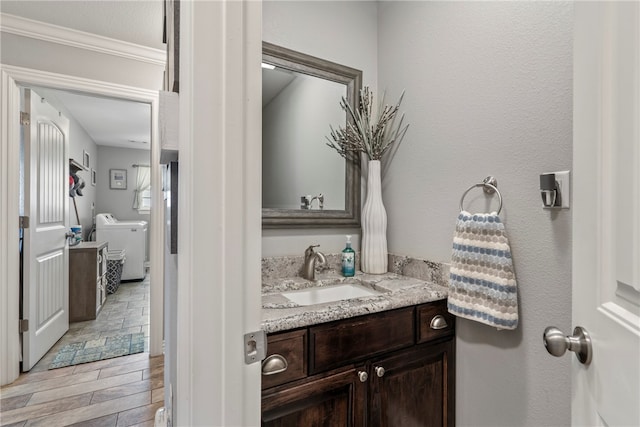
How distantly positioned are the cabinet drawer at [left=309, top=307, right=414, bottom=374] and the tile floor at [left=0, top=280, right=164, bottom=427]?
1400 mm

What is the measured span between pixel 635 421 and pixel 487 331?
0.89 meters

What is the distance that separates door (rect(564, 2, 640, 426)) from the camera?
435 millimetres

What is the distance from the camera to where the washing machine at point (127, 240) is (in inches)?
192

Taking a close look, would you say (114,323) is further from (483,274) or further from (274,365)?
(483,274)

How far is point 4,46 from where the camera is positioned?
80.6 inches

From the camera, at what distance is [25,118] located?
2176 millimetres

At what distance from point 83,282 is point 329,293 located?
3100mm

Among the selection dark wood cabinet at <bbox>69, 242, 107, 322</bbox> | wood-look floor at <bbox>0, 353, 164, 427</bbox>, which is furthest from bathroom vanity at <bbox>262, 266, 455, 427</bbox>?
dark wood cabinet at <bbox>69, 242, 107, 322</bbox>

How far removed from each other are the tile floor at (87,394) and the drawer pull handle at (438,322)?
1.65 m

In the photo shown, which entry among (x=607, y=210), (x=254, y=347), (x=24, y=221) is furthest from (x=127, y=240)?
(x=607, y=210)

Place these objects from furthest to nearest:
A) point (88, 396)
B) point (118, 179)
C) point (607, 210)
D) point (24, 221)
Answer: point (118, 179) → point (24, 221) → point (88, 396) → point (607, 210)

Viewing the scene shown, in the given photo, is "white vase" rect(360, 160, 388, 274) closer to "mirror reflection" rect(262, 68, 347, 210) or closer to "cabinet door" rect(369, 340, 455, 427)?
"mirror reflection" rect(262, 68, 347, 210)

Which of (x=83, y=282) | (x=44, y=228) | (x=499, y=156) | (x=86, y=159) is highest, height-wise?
(x=86, y=159)

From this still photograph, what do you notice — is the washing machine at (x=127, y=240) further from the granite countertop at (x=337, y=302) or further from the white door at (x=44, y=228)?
the granite countertop at (x=337, y=302)
